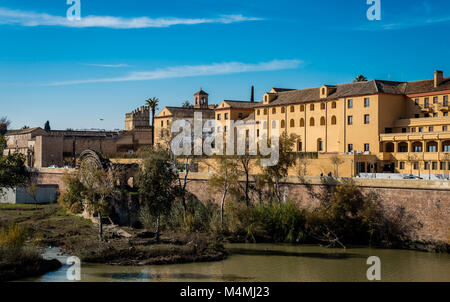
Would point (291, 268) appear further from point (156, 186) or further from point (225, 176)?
point (225, 176)

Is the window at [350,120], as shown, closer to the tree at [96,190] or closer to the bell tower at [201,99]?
the tree at [96,190]

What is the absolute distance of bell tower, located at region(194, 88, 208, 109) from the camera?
286ft

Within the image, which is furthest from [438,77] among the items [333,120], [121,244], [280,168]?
[121,244]

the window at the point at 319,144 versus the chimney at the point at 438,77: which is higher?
the chimney at the point at 438,77

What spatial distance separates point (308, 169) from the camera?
1993 inches

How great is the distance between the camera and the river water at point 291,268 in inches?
1046

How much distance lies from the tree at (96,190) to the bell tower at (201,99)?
48.1 metres

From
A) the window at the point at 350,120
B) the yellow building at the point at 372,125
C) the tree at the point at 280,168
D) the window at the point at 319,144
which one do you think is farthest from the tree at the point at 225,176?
the window at the point at 319,144

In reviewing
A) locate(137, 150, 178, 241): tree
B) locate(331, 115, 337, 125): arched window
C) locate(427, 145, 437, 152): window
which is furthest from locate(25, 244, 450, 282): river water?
locate(331, 115, 337, 125): arched window

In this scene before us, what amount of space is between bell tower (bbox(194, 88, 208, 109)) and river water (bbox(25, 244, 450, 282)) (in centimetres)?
5571

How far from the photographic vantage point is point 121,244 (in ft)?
108

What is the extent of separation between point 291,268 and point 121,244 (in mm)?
10560
